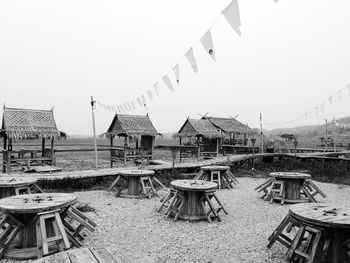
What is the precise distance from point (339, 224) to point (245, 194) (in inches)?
291

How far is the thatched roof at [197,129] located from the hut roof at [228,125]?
2.22 meters

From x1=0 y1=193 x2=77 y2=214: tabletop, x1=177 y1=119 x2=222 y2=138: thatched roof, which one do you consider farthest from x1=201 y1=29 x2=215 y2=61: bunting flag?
x1=177 y1=119 x2=222 y2=138: thatched roof

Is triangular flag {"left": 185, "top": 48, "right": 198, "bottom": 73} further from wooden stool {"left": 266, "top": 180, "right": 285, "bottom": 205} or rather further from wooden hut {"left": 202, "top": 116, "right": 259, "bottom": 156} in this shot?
wooden hut {"left": 202, "top": 116, "right": 259, "bottom": 156}

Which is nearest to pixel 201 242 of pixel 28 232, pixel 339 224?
pixel 339 224

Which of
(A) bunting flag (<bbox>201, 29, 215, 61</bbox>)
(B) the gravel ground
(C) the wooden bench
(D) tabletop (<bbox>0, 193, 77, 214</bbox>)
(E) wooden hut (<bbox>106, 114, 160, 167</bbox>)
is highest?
(A) bunting flag (<bbox>201, 29, 215, 61</bbox>)

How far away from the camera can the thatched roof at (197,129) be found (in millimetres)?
23750

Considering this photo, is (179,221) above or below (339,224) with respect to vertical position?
below

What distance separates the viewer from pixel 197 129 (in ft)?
78.3

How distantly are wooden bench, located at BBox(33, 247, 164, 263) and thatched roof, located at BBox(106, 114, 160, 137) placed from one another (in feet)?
47.8

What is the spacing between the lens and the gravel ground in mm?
5391

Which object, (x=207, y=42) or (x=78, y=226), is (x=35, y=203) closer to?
(x=78, y=226)

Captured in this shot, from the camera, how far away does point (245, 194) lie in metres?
11.6

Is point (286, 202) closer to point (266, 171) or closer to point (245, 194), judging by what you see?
point (245, 194)

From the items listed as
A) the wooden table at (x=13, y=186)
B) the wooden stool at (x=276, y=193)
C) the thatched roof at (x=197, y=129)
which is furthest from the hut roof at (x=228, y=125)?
the wooden table at (x=13, y=186)
